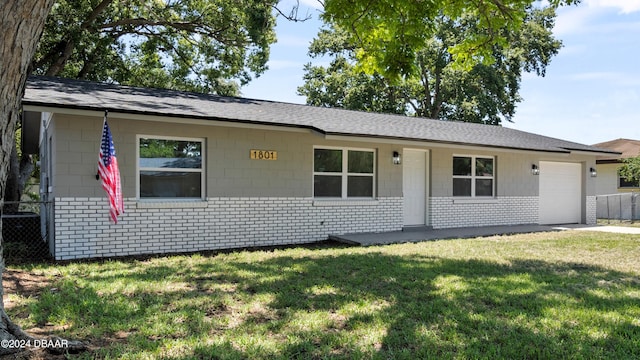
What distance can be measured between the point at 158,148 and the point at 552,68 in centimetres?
2966

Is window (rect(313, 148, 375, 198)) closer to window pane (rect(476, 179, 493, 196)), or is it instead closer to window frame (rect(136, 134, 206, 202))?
window frame (rect(136, 134, 206, 202))

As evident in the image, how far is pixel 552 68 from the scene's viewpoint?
30.1 m

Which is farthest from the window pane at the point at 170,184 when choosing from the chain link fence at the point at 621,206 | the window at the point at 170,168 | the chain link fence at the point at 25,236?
the chain link fence at the point at 621,206

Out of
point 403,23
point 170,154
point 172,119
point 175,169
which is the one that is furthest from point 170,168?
point 403,23

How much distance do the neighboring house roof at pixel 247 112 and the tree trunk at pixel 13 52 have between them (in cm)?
455

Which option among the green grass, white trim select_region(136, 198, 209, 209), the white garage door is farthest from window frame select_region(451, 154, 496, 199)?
white trim select_region(136, 198, 209, 209)

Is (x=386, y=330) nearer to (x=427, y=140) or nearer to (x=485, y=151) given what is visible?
(x=427, y=140)

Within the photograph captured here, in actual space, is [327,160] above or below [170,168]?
above

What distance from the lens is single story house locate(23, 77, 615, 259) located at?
8.12 meters

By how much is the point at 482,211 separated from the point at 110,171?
35.8 ft

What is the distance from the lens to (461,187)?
13477 mm

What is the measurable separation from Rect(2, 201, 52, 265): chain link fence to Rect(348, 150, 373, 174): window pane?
690 centimetres

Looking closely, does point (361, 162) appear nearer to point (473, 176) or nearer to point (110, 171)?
point (473, 176)

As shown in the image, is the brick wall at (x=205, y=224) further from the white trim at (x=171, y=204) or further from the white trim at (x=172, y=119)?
the white trim at (x=172, y=119)
